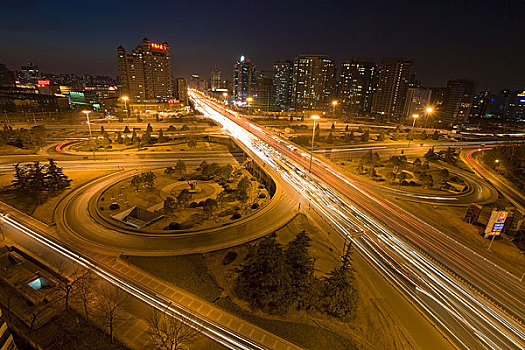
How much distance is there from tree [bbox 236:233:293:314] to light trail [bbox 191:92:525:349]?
36.0ft

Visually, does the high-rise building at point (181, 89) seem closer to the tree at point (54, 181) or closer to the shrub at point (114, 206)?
the tree at point (54, 181)

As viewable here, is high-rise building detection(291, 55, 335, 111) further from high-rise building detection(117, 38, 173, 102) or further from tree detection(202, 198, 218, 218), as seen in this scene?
tree detection(202, 198, 218, 218)

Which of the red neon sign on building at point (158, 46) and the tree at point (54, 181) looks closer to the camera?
the tree at point (54, 181)

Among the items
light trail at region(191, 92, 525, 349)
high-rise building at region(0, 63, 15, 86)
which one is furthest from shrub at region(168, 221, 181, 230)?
high-rise building at region(0, 63, 15, 86)

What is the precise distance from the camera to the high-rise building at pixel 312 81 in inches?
7254

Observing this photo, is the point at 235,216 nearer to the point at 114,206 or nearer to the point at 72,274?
the point at 114,206

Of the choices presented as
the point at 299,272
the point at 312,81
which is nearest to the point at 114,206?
the point at 299,272

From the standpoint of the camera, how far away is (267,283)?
19109mm

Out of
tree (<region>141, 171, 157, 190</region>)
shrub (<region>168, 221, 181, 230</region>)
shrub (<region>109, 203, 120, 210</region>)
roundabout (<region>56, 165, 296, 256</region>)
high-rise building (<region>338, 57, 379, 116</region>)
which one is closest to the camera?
roundabout (<region>56, 165, 296, 256</region>)

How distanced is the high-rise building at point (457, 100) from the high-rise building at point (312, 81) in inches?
3147

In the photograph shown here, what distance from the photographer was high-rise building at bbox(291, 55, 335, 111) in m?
184

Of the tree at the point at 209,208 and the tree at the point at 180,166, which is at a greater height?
the tree at the point at 180,166

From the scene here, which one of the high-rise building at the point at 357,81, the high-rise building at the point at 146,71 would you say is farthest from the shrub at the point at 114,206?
the high-rise building at the point at 357,81

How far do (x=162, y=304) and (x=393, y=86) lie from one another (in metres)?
200
